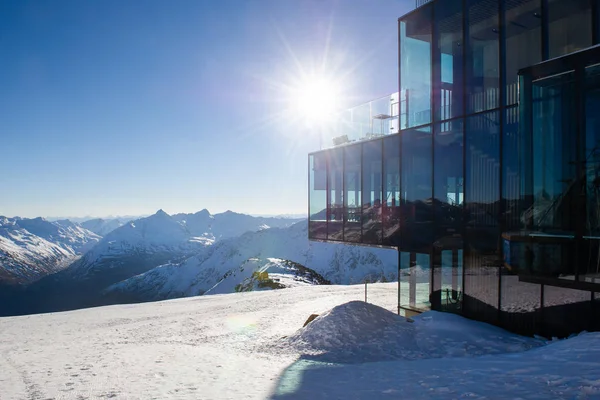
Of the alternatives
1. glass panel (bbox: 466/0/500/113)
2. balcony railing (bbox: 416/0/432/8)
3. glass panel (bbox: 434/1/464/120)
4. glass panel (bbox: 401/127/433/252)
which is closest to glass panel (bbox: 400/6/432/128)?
balcony railing (bbox: 416/0/432/8)

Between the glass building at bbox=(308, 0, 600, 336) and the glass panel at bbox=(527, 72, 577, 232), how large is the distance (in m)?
0.02

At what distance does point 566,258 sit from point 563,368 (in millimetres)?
1937

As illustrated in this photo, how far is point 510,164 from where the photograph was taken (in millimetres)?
11523

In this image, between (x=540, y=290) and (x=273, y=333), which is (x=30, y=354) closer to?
(x=273, y=333)

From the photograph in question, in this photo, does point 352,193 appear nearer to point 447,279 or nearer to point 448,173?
point 448,173

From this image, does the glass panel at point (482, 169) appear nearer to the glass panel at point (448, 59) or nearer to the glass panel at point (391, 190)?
the glass panel at point (448, 59)

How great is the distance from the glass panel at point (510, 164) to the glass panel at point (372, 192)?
20.5 feet

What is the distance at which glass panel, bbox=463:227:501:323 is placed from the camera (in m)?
12.1

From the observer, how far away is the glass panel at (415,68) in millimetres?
14672

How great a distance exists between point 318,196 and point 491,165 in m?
10.7

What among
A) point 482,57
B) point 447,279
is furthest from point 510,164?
point 447,279

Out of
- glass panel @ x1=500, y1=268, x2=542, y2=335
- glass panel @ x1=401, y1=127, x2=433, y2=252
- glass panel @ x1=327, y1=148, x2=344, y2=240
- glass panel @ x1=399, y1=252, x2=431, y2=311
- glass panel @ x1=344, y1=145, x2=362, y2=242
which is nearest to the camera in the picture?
glass panel @ x1=500, y1=268, x2=542, y2=335

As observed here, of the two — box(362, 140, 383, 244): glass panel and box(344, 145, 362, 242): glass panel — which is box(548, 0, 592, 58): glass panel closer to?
box(362, 140, 383, 244): glass panel

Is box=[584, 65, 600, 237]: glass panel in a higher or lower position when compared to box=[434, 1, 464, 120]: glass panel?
lower
